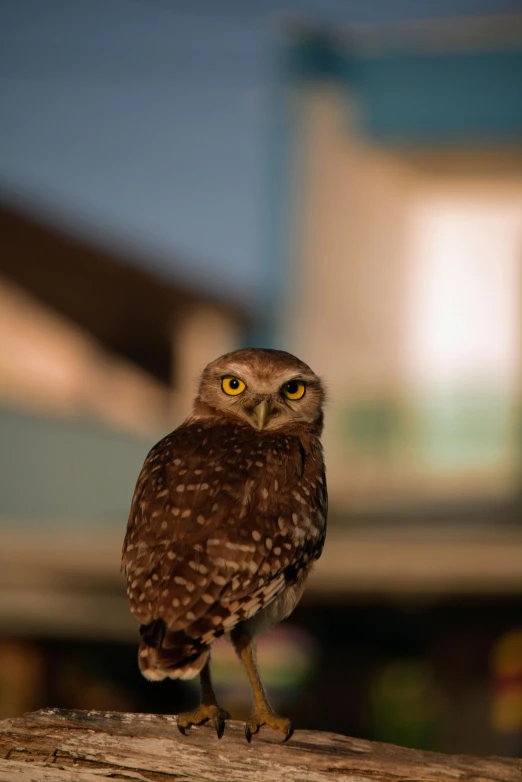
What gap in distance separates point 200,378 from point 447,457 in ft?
34.8

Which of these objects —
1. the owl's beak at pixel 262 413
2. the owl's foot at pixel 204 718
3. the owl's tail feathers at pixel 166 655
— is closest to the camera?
the owl's tail feathers at pixel 166 655

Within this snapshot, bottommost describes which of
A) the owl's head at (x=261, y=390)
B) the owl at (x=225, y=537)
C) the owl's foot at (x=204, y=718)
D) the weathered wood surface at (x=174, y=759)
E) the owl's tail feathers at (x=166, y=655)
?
the weathered wood surface at (x=174, y=759)

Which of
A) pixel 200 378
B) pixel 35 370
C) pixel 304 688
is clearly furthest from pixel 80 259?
pixel 200 378

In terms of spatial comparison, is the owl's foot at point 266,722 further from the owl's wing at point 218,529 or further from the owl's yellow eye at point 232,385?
the owl's yellow eye at point 232,385

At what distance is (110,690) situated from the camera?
45.4 feet

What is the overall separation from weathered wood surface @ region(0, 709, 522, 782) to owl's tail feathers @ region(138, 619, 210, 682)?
23cm

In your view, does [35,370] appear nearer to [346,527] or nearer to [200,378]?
[346,527]

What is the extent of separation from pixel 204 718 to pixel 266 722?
0.31 m

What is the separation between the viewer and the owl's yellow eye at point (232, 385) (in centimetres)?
628

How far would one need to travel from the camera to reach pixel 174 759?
4359 millimetres

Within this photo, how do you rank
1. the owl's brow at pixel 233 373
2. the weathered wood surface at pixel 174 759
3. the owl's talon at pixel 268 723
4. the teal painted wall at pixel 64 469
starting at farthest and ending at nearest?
the teal painted wall at pixel 64 469 < the owl's brow at pixel 233 373 < the owl's talon at pixel 268 723 < the weathered wood surface at pixel 174 759

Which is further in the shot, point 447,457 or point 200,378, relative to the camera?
point 447,457

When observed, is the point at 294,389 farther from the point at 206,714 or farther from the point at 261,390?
the point at 206,714

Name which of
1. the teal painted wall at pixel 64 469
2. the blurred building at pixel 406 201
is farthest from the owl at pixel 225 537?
the blurred building at pixel 406 201
